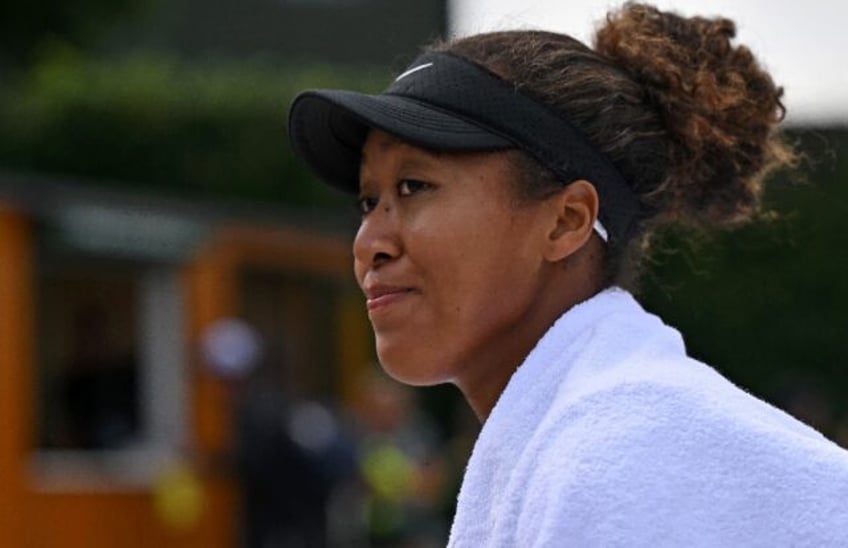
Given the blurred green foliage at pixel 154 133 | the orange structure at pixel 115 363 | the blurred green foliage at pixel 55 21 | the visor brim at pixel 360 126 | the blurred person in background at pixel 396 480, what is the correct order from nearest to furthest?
the visor brim at pixel 360 126, the orange structure at pixel 115 363, the blurred person in background at pixel 396 480, the blurred green foliage at pixel 55 21, the blurred green foliage at pixel 154 133

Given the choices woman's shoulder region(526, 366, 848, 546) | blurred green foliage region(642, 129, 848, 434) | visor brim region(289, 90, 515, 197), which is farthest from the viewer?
blurred green foliage region(642, 129, 848, 434)

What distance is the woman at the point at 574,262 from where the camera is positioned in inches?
96.2

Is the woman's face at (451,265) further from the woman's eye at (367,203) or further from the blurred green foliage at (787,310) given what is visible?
the blurred green foliage at (787,310)

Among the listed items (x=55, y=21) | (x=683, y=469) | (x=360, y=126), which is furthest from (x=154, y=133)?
(x=683, y=469)

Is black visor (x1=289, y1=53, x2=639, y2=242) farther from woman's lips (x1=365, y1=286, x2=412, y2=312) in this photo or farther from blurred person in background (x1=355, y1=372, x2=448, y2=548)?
blurred person in background (x1=355, y1=372, x2=448, y2=548)

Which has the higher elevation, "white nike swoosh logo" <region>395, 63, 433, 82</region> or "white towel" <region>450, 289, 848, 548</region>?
"white nike swoosh logo" <region>395, 63, 433, 82</region>

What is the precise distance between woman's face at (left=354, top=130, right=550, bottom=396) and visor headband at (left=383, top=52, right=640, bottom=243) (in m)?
0.05

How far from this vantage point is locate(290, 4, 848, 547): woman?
2443 mm

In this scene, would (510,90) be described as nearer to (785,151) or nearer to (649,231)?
(649,231)

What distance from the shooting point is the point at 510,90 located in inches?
113

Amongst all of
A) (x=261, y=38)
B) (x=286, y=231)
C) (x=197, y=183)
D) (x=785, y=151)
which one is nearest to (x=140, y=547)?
(x=286, y=231)

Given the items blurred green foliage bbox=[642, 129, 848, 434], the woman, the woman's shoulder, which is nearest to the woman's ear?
Answer: the woman

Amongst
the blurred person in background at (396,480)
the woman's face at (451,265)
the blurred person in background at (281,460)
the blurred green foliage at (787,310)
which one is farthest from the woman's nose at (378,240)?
the blurred green foliage at (787,310)

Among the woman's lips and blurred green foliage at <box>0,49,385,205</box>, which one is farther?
blurred green foliage at <box>0,49,385,205</box>
